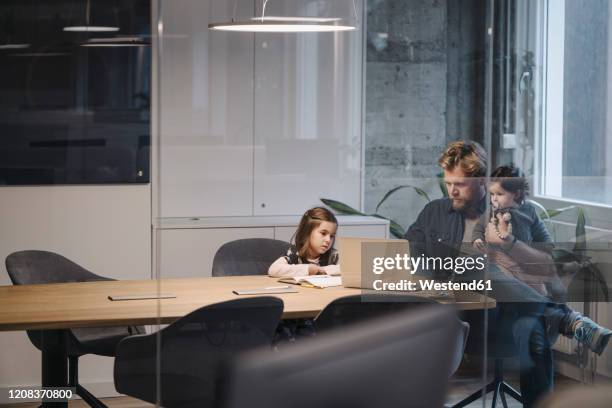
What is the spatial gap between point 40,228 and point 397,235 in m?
2.68

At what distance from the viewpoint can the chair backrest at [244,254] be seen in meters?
3.10

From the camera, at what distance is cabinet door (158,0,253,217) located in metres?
3.03

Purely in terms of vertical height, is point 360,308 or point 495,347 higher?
point 360,308

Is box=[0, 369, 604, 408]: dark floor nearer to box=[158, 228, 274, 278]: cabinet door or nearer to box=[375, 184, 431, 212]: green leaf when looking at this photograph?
box=[158, 228, 274, 278]: cabinet door

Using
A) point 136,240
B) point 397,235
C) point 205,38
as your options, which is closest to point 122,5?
point 136,240

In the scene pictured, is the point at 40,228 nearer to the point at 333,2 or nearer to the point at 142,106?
the point at 142,106

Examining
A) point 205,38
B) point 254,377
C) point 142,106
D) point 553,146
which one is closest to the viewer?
point 254,377

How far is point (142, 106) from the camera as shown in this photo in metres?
4.96

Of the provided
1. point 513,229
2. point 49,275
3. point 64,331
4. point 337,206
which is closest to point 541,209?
point 513,229

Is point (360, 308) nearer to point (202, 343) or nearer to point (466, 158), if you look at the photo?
point (202, 343)

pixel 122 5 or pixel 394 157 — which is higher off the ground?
pixel 122 5

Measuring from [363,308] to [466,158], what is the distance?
64 cm

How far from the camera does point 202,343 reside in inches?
Answer: 124

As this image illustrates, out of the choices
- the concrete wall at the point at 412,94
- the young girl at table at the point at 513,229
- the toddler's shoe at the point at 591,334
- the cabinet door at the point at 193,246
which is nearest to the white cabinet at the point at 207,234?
the cabinet door at the point at 193,246
